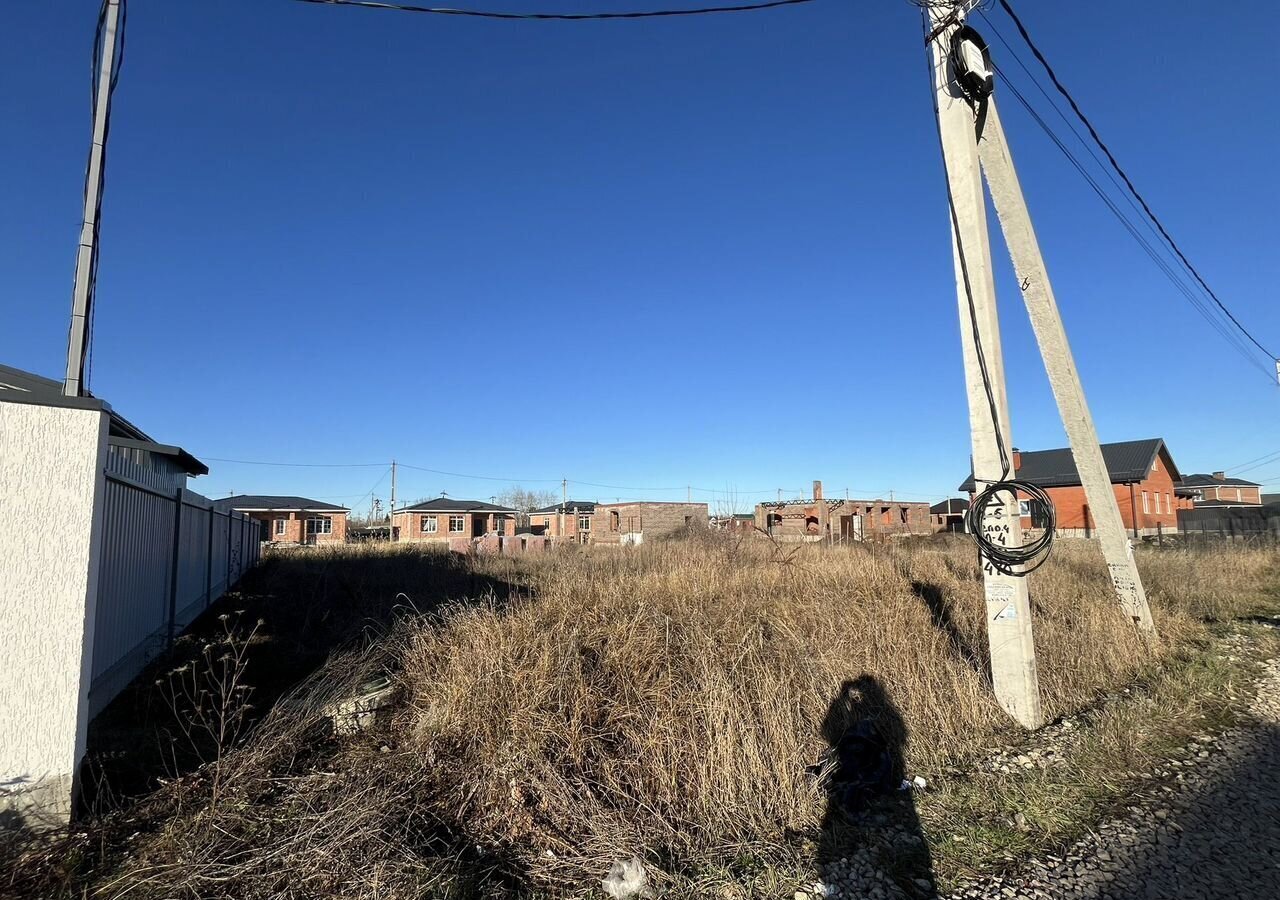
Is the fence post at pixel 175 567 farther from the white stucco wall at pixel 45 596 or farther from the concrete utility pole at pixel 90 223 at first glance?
the white stucco wall at pixel 45 596

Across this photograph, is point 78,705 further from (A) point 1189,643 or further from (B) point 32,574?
(A) point 1189,643

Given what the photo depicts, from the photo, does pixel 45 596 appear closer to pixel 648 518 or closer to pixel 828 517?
pixel 828 517

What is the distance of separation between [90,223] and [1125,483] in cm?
4617

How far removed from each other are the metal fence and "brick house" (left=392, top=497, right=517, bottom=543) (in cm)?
4871

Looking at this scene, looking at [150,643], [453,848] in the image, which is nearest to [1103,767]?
[453,848]

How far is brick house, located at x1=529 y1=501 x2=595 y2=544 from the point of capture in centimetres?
5072

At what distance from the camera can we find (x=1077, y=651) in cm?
676

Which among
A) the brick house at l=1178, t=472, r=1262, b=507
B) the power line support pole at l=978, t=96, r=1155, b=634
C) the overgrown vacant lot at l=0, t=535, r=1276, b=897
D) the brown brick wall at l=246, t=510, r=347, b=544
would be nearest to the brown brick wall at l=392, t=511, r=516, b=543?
the brown brick wall at l=246, t=510, r=347, b=544

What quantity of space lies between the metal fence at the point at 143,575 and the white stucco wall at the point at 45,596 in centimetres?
62

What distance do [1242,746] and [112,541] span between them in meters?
8.22

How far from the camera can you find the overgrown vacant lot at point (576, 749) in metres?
3.08

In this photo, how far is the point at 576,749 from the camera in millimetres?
4242

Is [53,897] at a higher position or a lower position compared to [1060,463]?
lower

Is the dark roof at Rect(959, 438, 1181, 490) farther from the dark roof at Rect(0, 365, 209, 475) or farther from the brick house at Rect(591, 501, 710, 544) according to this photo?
the dark roof at Rect(0, 365, 209, 475)
